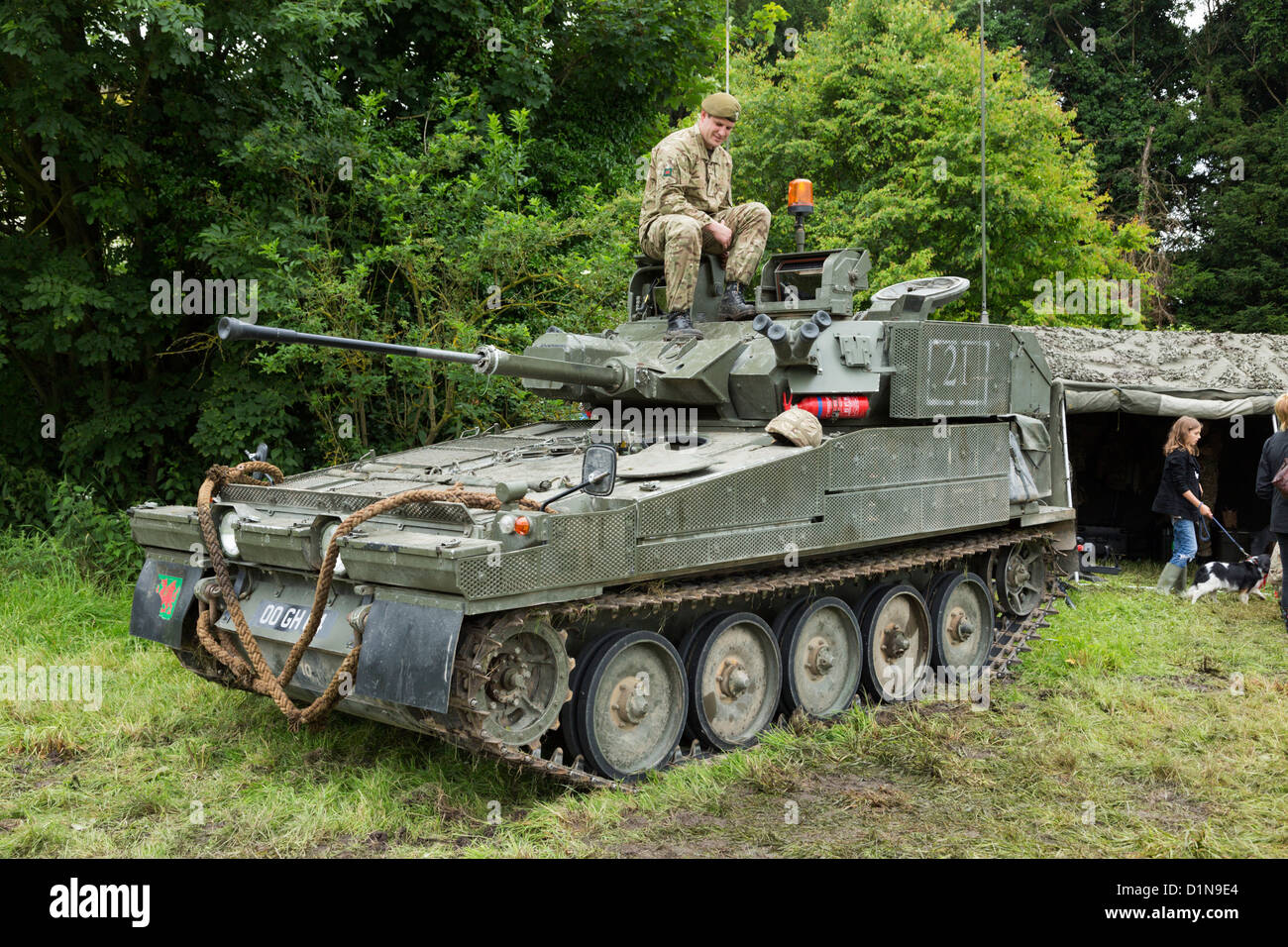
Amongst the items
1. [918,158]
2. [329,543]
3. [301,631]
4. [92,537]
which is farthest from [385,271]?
[918,158]

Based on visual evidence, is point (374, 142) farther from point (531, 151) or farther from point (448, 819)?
point (448, 819)

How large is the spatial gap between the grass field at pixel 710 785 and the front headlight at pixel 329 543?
113 centimetres

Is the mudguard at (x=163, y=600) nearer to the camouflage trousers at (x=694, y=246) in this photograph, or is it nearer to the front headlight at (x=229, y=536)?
the front headlight at (x=229, y=536)

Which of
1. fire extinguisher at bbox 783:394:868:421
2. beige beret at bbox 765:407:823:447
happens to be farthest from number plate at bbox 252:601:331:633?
fire extinguisher at bbox 783:394:868:421

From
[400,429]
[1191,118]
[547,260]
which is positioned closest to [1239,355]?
[547,260]

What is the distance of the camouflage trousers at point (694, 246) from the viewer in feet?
24.3

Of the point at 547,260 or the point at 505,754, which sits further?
the point at 547,260

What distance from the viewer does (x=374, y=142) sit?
10406 millimetres

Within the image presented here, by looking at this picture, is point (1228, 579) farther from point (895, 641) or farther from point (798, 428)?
point (798, 428)

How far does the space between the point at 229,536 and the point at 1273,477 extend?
7852mm

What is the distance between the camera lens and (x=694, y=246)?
7.41 metres

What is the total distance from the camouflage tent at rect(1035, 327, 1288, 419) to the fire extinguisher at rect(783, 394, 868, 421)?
5.21 m

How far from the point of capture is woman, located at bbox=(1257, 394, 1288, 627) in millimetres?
8922

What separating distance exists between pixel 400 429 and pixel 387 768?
17.0 ft
